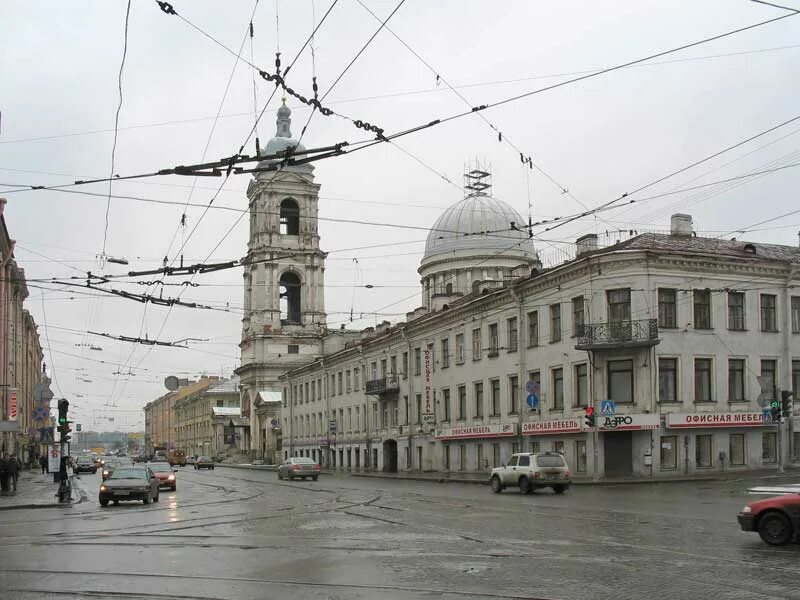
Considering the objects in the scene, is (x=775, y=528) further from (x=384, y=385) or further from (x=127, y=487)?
(x=384, y=385)

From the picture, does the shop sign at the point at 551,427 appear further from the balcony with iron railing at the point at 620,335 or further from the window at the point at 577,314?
the window at the point at 577,314

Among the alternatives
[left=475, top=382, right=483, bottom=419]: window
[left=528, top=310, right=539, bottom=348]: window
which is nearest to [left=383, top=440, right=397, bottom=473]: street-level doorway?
[left=475, top=382, right=483, bottom=419]: window

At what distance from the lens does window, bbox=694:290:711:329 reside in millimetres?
43500

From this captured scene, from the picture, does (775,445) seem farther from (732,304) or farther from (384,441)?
(384,441)

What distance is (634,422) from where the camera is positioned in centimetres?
4116

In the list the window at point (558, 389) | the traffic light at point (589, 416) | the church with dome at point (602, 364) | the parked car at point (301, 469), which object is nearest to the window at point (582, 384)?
the church with dome at point (602, 364)

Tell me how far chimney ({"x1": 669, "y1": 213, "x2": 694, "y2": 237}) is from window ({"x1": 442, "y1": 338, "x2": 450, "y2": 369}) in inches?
636

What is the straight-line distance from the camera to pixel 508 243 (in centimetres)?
7906

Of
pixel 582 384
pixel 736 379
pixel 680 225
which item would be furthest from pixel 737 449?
pixel 680 225

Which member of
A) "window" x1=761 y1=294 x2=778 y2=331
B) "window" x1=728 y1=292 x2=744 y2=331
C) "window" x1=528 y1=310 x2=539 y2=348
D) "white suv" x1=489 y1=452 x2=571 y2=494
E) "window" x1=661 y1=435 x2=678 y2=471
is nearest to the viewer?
"white suv" x1=489 y1=452 x2=571 y2=494

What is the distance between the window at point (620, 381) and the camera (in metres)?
42.5

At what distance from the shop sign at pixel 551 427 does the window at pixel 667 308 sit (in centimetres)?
590

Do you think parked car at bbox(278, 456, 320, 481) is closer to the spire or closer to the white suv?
the white suv

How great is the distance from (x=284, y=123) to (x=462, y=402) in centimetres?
6714
